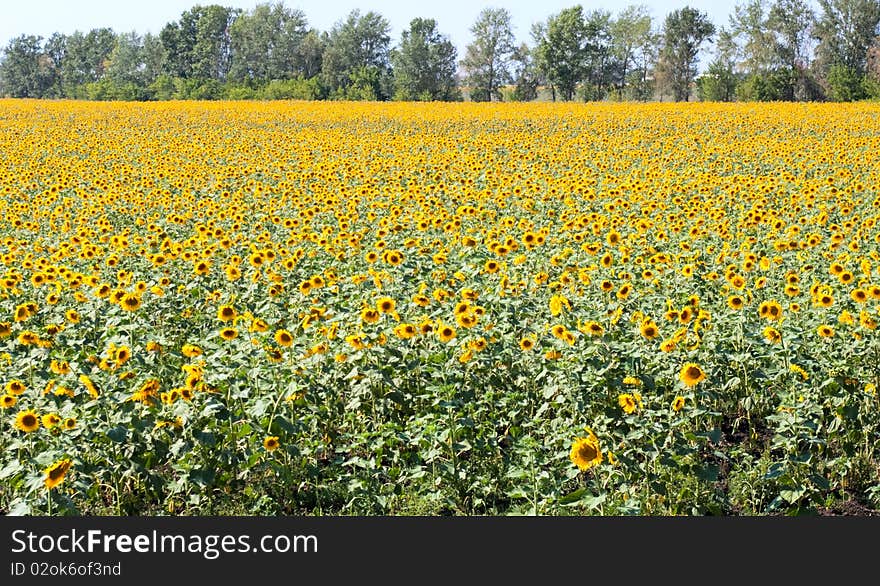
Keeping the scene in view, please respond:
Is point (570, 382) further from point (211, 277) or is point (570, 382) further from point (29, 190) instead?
point (29, 190)

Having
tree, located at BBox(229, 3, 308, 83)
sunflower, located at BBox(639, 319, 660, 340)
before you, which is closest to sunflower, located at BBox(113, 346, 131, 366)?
sunflower, located at BBox(639, 319, 660, 340)

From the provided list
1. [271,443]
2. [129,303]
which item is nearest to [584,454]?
[271,443]

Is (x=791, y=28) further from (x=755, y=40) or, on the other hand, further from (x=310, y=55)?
(x=310, y=55)

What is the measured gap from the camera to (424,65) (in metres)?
70.1

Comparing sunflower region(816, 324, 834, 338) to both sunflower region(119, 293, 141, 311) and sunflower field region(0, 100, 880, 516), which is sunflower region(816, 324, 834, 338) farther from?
sunflower region(119, 293, 141, 311)

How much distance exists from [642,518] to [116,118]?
89.1 ft

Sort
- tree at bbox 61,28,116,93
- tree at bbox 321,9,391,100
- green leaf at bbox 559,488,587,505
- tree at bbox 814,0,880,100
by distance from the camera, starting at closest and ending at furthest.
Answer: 1. green leaf at bbox 559,488,587,505
2. tree at bbox 814,0,880,100
3. tree at bbox 321,9,391,100
4. tree at bbox 61,28,116,93

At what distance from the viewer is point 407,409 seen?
4.90m

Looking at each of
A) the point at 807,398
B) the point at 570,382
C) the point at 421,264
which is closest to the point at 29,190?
the point at 421,264

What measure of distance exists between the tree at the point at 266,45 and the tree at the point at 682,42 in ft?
98.4

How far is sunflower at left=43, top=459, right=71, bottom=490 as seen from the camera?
11.1 ft

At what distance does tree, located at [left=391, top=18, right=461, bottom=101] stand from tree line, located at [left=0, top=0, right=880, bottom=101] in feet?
0.35

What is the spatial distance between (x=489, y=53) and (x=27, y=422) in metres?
72.5

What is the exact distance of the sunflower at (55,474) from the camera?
11.1 ft
